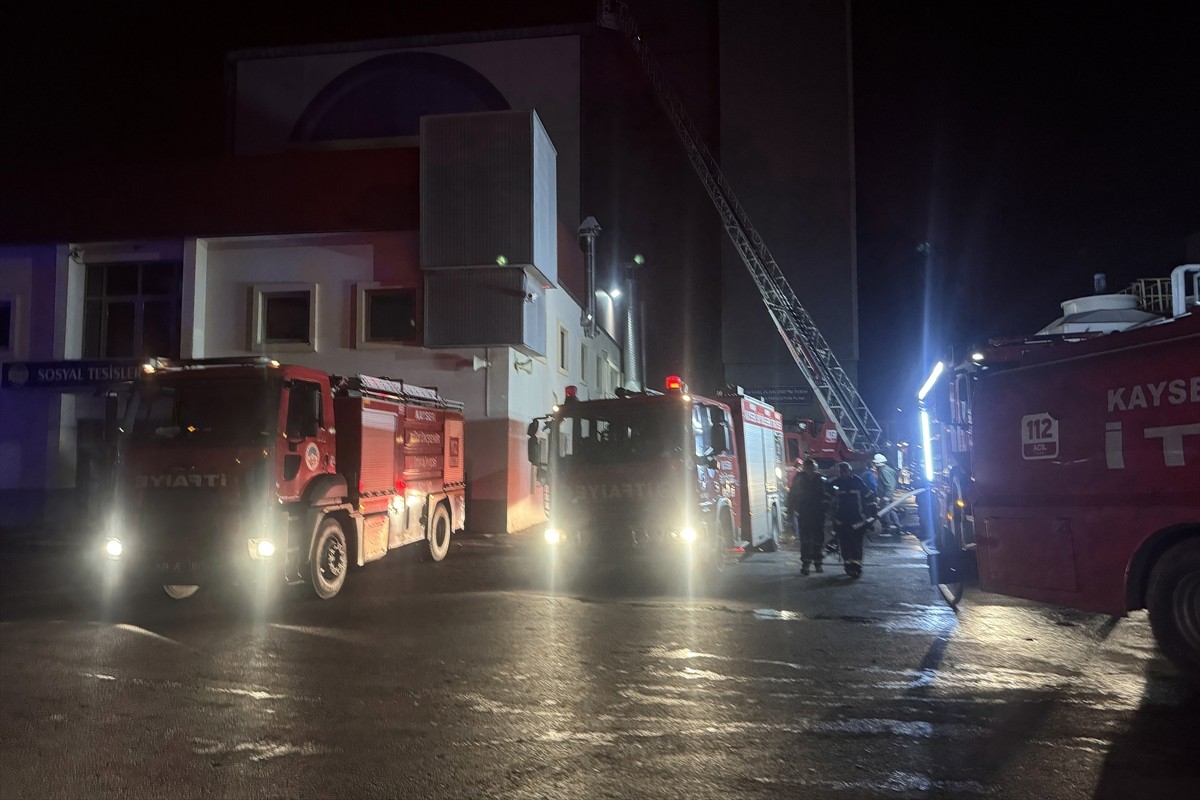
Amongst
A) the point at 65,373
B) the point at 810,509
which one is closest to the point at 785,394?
the point at 810,509

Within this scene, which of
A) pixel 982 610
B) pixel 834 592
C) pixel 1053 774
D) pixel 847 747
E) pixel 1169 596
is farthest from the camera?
pixel 834 592

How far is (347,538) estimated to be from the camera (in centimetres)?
1065

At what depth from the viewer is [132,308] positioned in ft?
65.2

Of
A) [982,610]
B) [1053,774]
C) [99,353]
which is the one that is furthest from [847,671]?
[99,353]

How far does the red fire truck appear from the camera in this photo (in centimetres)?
581

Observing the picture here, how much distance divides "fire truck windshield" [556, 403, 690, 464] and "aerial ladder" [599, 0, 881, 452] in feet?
58.9

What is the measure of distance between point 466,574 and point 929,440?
24.6ft

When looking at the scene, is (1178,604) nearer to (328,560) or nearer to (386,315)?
(328,560)

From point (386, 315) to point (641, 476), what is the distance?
32.3ft

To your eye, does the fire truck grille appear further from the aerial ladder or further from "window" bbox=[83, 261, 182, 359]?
the aerial ladder

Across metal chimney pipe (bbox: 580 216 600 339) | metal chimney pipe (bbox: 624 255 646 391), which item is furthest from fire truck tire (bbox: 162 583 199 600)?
metal chimney pipe (bbox: 624 255 646 391)

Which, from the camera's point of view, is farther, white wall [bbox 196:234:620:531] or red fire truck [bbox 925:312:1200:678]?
white wall [bbox 196:234:620:531]

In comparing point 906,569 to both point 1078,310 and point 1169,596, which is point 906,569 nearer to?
point 1169,596

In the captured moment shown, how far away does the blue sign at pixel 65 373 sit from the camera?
18.2 m
